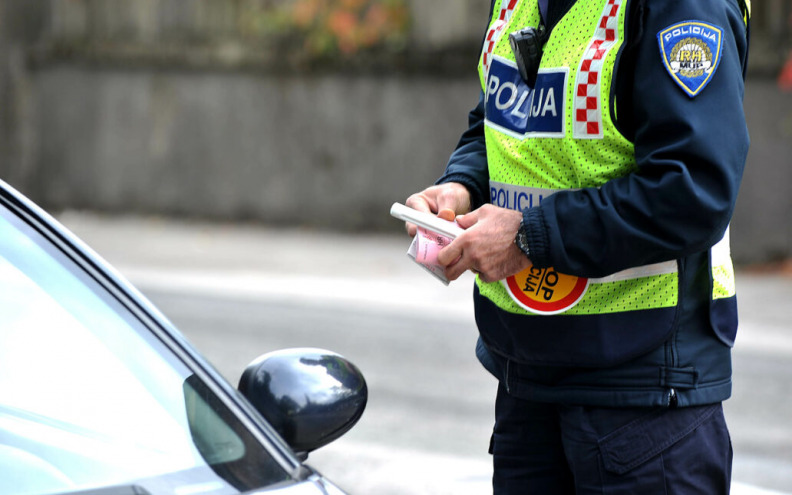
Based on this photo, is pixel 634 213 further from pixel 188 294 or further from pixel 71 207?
pixel 71 207

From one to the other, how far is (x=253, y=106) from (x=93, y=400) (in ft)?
36.7

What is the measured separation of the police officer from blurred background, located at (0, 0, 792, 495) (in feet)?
11.9

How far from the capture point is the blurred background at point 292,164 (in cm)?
737

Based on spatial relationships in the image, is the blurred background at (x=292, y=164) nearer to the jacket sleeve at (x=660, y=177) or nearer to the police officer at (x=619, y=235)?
the police officer at (x=619, y=235)

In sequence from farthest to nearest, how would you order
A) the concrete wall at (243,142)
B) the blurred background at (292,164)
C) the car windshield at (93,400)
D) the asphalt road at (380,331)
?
the concrete wall at (243,142) < the blurred background at (292,164) < the asphalt road at (380,331) < the car windshield at (93,400)

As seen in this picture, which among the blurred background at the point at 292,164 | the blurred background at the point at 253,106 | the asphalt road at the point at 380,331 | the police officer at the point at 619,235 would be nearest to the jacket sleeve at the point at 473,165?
the police officer at the point at 619,235

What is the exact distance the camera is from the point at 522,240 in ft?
6.43

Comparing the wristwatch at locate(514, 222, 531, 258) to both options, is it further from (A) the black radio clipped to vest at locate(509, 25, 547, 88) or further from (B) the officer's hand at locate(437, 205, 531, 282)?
(A) the black radio clipped to vest at locate(509, 25, 547, 88)

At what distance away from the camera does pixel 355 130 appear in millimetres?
12188

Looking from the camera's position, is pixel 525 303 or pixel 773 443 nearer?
pixel 525 303

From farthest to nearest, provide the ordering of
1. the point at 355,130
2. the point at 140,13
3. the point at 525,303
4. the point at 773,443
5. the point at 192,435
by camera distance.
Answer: the point at 140,13, the point at 355,130, the point at 773,443, the point at 525,303, the point at 192,435

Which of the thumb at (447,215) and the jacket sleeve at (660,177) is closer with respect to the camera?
the jacket sleeve at (660,177)

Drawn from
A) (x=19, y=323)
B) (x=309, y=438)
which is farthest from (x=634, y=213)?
(x=19, y=323)

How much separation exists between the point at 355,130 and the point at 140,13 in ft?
10.3
